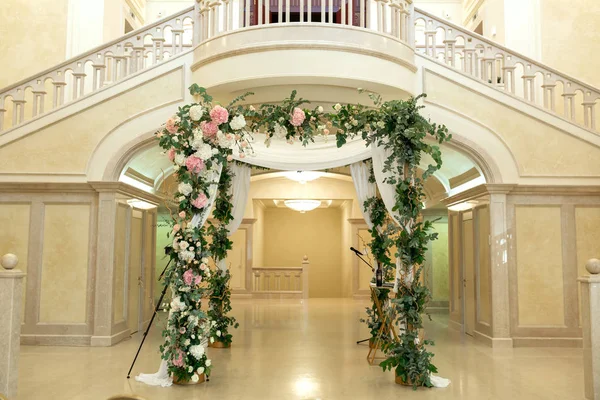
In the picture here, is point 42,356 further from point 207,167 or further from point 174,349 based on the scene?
point 207,167

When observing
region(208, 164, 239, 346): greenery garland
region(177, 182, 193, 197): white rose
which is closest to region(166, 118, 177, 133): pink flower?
region(177, 182, 193, 197): white rose

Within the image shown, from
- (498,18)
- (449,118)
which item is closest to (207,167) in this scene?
(449,118)

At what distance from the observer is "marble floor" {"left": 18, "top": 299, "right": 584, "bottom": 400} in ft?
18.8

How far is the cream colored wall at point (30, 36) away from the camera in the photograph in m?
11.2

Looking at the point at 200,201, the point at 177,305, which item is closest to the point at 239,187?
the point at 200,201

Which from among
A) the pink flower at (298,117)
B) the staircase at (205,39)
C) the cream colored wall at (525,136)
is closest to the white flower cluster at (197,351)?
the pink flower at (298,117)

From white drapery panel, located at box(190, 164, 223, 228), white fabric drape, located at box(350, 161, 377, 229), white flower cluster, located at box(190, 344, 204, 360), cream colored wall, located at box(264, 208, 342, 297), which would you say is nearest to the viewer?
white flower cluster, located at box(190, 344, 204, 360)

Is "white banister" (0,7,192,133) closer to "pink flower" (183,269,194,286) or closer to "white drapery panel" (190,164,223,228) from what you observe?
"white drapery panel" (190,164,223,228)

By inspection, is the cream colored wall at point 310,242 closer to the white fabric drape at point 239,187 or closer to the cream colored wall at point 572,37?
the cream colored wall at point 572,37

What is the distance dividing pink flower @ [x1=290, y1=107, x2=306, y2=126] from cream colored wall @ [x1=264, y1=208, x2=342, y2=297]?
13.6 metres

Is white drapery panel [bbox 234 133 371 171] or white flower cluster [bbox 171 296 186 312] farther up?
white drapery panel [bbox 234 133 371 171]

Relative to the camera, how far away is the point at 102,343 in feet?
27.4

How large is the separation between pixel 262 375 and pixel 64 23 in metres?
8.39

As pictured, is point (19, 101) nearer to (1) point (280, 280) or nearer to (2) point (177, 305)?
(2) point (177, 305)
